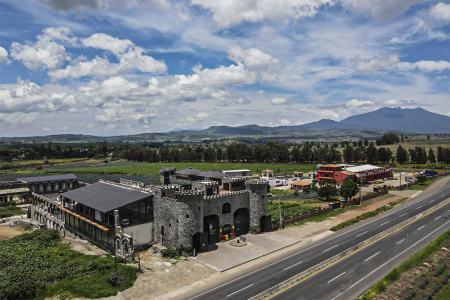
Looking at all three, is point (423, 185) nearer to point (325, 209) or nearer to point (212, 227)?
point (325, 209)

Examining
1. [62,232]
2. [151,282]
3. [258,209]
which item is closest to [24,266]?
[151,282]

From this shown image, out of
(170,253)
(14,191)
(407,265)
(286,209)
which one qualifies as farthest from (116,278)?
(14,191)

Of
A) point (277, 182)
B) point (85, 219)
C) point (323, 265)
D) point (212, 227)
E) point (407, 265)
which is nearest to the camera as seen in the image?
point (407, 265)

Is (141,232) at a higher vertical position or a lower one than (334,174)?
lower

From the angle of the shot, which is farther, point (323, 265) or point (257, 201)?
point (257, 201)

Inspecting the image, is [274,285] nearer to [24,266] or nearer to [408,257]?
[408,257]

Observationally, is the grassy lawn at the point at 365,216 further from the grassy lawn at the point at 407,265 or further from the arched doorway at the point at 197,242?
the arched doorway at the point at 197,242
